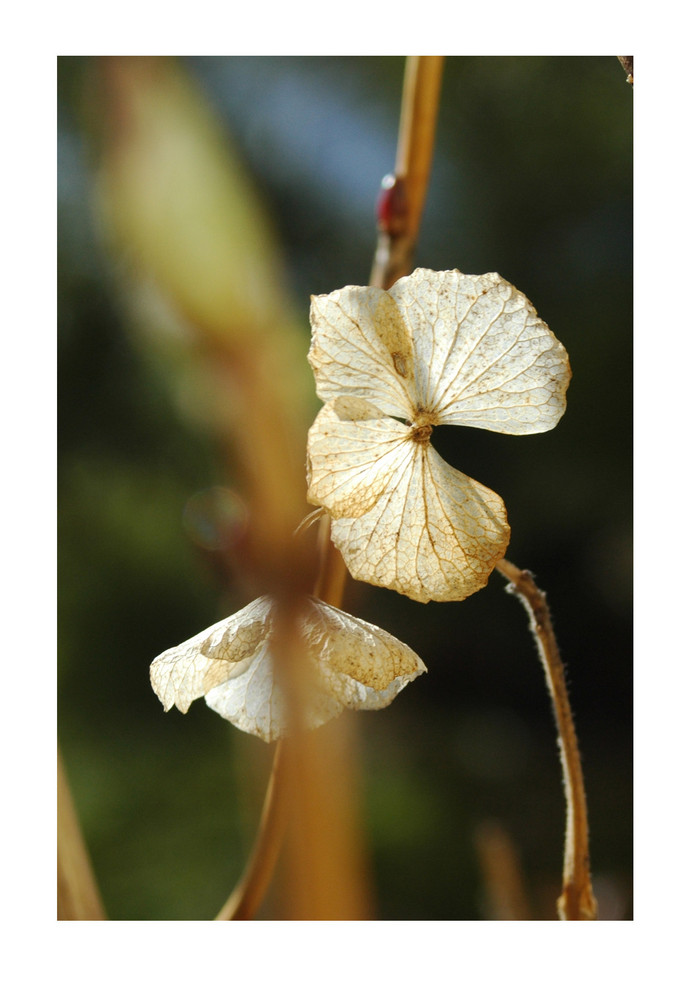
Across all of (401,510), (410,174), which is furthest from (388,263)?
(401,510)

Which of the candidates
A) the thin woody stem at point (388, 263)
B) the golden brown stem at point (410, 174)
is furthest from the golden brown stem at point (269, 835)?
the golden brown stem at point (410, 174)

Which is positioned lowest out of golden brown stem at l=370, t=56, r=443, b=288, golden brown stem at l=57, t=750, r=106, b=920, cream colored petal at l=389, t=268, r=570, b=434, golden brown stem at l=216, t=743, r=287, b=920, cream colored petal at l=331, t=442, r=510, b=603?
golden brown stem at l=57, t=750, r=106, b=920

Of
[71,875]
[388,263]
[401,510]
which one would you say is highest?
[388,263]

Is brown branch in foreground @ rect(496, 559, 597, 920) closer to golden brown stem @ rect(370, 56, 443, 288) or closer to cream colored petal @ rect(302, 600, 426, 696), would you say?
cream colored petal @ rect(302, 600, 426, 696)

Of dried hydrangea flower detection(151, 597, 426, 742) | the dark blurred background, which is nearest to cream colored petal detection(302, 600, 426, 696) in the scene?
dried hydrangea flower detection(151, 597, 426, 742)

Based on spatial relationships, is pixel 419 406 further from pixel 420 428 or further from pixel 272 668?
pixel 272 668

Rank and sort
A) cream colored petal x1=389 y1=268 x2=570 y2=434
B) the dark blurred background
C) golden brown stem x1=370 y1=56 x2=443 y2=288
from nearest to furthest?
1. cream colored petal x1=389 y1=268 x2=570 y2=434
2. golden brown stem x1=370 y1=56 x2=443 y2=288
3. the dark blurred background
